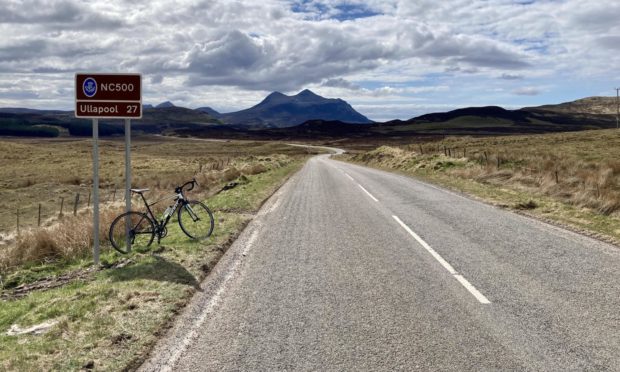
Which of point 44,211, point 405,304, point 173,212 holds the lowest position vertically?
point 44,211

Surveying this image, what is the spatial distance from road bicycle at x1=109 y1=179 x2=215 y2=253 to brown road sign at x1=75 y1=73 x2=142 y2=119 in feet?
4.99

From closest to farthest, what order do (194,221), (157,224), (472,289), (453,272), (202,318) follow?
(202,318), (472,289), (453,272), (157,224), (194,221)

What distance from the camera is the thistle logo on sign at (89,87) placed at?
8.09m

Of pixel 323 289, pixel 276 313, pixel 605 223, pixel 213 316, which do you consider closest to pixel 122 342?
pixel 213 316

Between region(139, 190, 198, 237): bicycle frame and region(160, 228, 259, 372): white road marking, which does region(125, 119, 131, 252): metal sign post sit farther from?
region(160, 228, 259, 372): white road marking

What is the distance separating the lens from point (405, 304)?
6016mm

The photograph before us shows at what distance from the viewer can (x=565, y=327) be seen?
17.2 feet

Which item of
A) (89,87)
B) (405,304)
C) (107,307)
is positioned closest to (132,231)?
(89,87)

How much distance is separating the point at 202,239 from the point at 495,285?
582cm

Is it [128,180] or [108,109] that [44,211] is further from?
[108,109]

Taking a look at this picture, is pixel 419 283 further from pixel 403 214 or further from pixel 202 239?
pixel 403 214

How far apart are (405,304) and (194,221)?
584cm

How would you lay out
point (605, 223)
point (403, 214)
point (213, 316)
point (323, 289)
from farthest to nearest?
point (403, 214), point (605, 223), point (323, 289), point (213, 316)

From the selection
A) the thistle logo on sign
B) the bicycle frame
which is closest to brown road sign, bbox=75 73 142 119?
the thistle logo on sign
